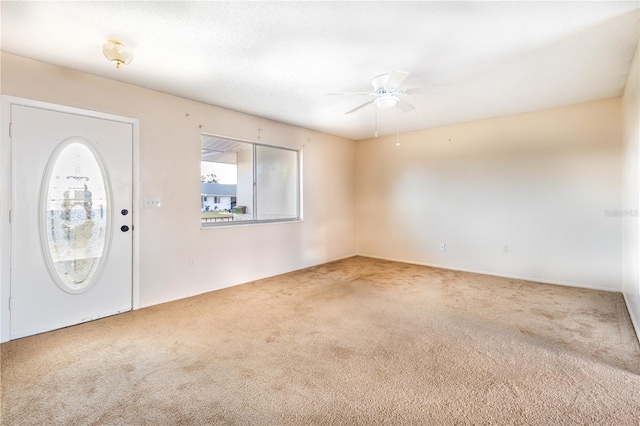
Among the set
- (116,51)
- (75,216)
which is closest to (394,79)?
(116,51)

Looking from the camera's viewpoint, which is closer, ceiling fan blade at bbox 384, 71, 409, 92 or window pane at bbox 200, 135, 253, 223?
ceiling fan blade at bbox 384, 71, 409, 92

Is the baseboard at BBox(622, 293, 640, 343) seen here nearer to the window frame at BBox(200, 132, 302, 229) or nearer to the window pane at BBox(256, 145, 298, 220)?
the window frame at BBox(200, 132, 302, 229)

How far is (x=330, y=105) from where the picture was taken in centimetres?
423

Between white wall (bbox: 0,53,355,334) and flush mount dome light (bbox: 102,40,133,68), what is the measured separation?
0.96m

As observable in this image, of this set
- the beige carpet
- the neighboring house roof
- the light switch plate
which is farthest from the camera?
the neighboring house roof

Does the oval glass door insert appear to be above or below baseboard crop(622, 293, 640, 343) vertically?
above

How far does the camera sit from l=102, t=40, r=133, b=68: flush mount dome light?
8.02ft

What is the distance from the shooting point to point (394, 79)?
2.75 meters

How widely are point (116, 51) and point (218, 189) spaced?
2289mm

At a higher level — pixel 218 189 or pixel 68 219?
pixel 218 189

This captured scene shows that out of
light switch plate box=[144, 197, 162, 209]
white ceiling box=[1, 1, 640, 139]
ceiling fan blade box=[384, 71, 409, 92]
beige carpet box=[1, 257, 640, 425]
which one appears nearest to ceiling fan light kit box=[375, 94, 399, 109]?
ceiling fan blade box=[384, 71, 409, 92]

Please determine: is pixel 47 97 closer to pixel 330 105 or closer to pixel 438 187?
pixel 330 105

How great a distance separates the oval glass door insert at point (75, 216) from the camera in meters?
2.98

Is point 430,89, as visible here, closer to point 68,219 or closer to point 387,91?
point 387,91
